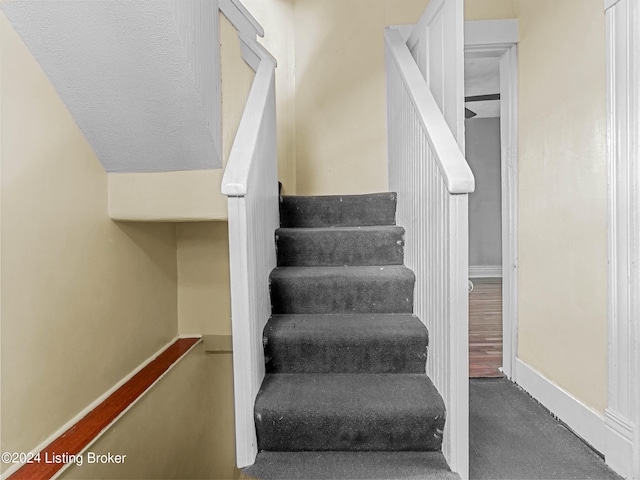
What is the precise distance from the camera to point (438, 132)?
1453 millimetres

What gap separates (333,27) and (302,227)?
5.49ft

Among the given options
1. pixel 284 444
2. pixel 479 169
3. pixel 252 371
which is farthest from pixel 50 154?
pixel 479 169

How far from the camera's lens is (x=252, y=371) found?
1.35 meters

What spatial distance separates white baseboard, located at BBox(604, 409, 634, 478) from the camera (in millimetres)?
1304

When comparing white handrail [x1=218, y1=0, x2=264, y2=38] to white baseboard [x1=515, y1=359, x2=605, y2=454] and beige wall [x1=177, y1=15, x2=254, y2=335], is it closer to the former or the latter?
beige wall [x1=177, y1=15, x2=254, y2=335]

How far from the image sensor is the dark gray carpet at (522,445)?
134 cm

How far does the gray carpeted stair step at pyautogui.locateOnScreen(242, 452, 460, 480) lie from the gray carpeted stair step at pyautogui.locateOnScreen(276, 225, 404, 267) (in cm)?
92

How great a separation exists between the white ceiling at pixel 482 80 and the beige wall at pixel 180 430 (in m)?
3.08

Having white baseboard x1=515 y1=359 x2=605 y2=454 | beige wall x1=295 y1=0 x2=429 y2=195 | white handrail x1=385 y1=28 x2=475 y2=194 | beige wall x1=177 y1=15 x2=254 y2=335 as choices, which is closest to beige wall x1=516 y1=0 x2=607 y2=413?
white baseboard x1=515 y1=359 x2=605 y2=454

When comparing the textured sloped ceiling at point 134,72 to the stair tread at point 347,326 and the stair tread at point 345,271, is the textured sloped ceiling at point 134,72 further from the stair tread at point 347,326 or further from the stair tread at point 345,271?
the stair tread at point 347,326

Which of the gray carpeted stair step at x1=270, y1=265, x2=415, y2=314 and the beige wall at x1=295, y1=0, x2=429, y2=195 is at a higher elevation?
the beige wall at x1=295, y1=0, x2=429, y2=195

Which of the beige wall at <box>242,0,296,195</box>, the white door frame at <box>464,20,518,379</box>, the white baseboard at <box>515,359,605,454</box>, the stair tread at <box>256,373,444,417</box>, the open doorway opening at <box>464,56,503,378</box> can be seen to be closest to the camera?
the stair tread at <box>256,373,444,417</box>

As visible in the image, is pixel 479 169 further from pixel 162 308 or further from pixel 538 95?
pixel 162 308

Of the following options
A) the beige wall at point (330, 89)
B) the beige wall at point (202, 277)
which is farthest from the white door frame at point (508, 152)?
the beige wall at point (202, 277)
